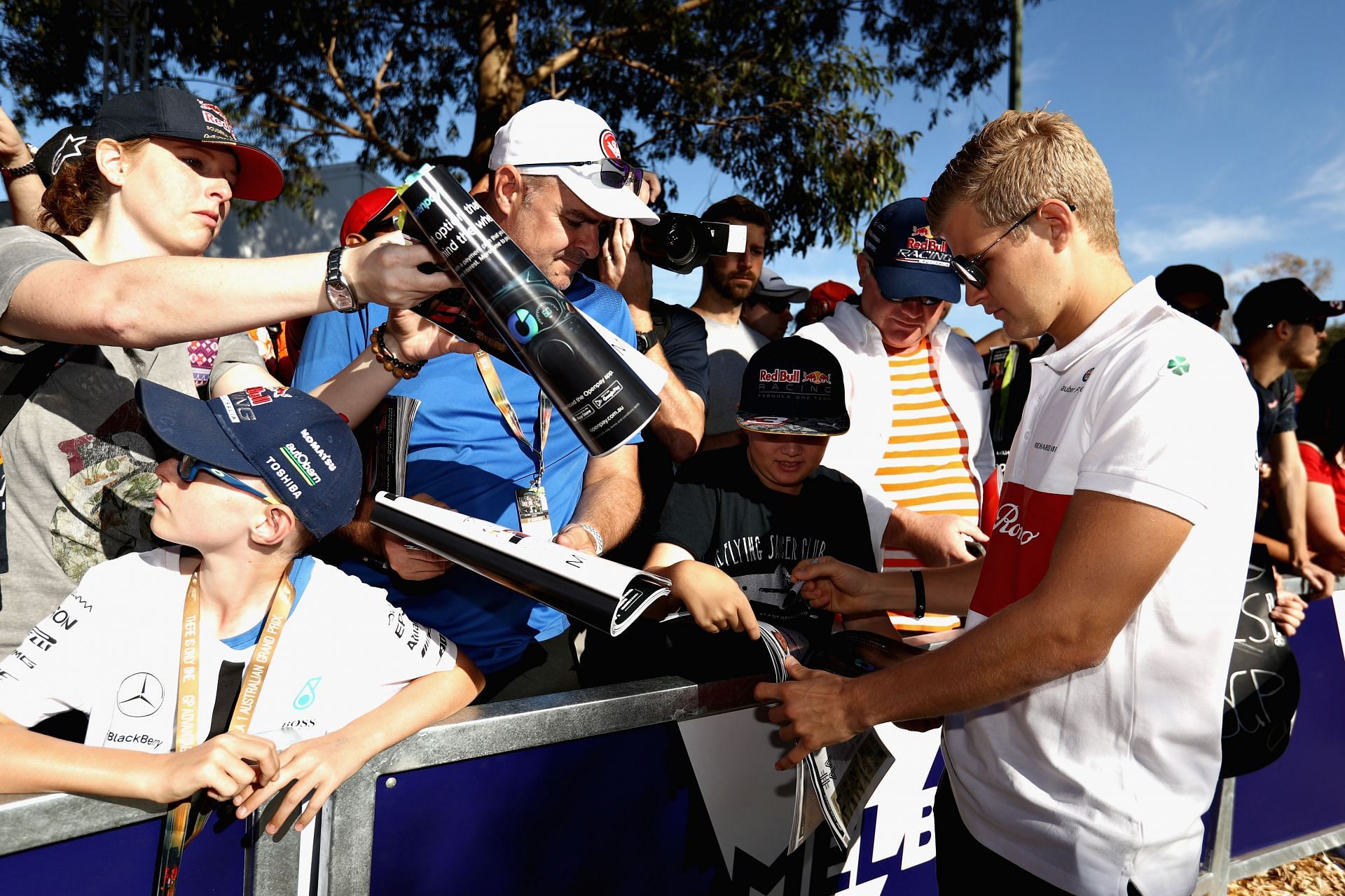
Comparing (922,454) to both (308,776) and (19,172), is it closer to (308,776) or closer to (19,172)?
(308,776)

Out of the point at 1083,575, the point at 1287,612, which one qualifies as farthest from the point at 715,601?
the point at 1287,612

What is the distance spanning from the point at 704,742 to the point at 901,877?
0.92 metres

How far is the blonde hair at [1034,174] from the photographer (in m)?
1.77

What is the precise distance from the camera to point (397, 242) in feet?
5.40

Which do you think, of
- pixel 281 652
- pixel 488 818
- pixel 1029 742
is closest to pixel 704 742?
pixel 488 818

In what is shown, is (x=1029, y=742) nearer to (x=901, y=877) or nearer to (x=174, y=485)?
(x=901, y=877)

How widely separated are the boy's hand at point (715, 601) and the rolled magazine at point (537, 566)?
0.52m

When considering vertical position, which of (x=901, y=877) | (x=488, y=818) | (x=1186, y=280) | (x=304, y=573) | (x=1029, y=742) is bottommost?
(x=901, y=877)

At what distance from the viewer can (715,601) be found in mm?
2203

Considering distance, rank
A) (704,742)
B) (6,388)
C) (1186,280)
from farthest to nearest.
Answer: (1186,280)
(704,742)
(6,388)

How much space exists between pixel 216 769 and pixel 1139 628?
1.64m

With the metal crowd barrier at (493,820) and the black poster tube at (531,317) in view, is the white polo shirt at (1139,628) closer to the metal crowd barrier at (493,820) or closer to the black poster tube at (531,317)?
the metal crowd barrier at (493,820)

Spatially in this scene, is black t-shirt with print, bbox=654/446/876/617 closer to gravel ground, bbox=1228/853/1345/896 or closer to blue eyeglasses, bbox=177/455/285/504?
blue eyeglasses, bbox=177/455/285/504

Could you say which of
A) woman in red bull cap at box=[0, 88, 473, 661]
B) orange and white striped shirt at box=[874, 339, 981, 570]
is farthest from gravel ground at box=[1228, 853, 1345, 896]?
woman in red bull cap at box=[0, 88, 473, 661]
